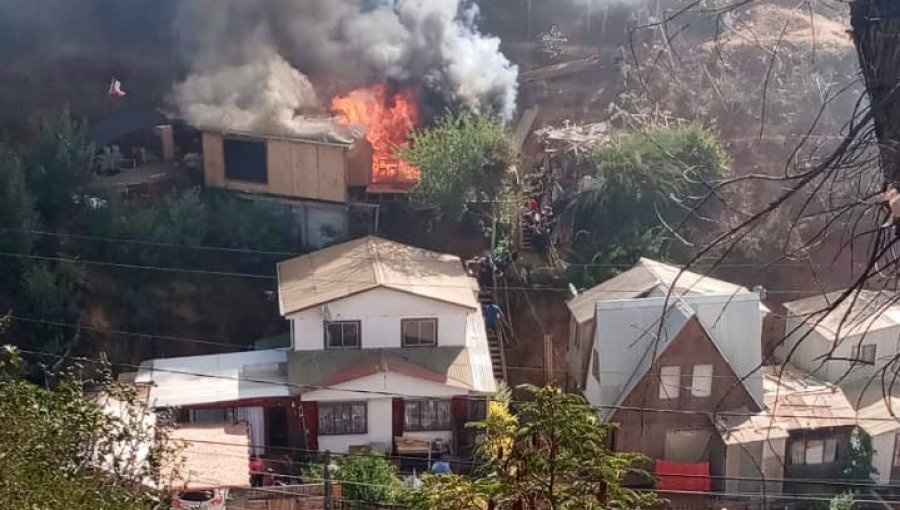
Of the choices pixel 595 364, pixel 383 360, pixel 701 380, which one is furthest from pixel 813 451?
pixel 383 360

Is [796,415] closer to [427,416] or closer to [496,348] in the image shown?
[496,348]

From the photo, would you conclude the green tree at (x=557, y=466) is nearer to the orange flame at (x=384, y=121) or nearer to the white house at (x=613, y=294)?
the white house at (x=613, y=294)

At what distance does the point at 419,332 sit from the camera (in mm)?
17219

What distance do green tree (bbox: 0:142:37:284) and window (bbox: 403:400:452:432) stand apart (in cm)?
833

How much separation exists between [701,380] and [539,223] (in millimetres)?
7370

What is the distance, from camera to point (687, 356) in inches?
624

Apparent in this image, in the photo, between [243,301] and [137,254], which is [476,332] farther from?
[137,254]

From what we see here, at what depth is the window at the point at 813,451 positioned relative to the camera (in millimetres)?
15852

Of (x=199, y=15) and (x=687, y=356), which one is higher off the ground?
(x=199, y=15)

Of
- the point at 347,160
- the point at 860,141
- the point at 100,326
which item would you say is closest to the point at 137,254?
the point at 100,326

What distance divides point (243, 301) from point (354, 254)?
9.82 feet

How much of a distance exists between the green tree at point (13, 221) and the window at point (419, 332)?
25.7ft

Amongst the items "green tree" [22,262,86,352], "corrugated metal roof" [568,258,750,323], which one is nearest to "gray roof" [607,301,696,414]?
"corrugated metal roof" [568,258,750,323]

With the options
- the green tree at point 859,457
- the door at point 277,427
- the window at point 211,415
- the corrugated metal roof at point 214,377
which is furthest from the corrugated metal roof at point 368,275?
the green tree at point 859,457
